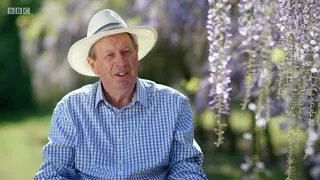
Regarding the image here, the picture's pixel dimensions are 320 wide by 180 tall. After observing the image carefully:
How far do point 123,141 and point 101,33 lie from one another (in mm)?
422

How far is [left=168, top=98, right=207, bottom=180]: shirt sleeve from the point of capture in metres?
2.55

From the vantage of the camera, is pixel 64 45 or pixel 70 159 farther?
pixel 64 45

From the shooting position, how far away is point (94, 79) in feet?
24.7

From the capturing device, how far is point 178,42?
532 cm

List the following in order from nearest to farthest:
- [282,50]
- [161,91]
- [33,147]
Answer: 1. [282,50]
2. [161,91]
3. [33,147]

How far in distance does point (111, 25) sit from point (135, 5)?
208 cm

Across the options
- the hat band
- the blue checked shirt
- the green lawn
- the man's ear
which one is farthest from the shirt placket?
the green lawn

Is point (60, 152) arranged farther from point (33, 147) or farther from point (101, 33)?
point (33, 147)

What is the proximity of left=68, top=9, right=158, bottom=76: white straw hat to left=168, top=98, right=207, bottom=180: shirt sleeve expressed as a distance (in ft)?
1.24

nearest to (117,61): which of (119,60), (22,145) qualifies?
(119,60)

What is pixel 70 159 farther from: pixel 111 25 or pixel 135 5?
pixel 135 5

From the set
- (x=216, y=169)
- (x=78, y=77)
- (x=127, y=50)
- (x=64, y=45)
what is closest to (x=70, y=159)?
(x=127, y=50)

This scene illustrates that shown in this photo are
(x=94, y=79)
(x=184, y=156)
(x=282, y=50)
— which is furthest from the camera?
(x=94, y=79)

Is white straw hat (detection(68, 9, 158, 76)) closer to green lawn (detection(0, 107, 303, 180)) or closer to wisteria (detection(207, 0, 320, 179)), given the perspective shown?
wisteria (detection(207, 0, 320, 179))
